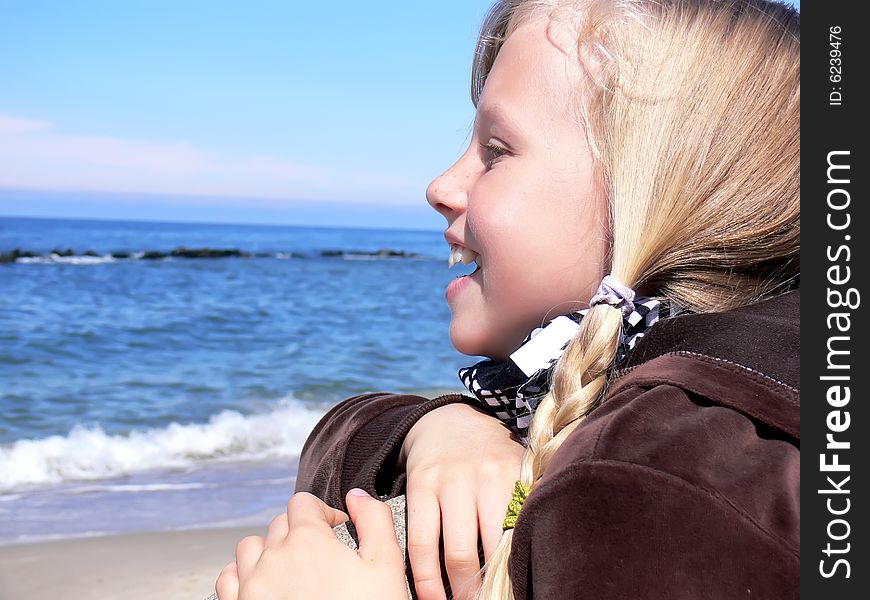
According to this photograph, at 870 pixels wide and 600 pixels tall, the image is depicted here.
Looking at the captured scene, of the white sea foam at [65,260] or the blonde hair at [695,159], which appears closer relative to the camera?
the blonde hair at [695,159]

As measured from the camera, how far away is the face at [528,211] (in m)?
1.41

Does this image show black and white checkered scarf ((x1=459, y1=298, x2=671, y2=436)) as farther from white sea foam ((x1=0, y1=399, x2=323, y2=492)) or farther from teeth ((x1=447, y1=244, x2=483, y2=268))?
white sea foam ((x1=0, y1=399, x2=323, y2=492))

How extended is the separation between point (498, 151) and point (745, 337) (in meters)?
0.61

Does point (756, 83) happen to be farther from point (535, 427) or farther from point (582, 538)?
point (582, 538)

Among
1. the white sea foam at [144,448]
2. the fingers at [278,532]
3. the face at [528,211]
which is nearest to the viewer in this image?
the fingers at [278,532]

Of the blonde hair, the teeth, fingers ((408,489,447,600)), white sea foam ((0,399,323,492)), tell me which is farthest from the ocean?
the blonde hair

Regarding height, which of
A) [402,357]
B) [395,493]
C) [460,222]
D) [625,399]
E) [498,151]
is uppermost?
[498,151]

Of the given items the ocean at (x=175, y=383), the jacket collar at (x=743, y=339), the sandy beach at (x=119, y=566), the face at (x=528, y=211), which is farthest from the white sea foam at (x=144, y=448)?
the jacket collar at (x=743, y=339)

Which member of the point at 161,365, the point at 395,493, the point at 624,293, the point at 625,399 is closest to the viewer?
the point at 625,399

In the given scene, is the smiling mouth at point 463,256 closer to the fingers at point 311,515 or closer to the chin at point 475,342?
the chin at point 475,342

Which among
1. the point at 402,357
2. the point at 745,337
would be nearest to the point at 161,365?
the point at 402,357

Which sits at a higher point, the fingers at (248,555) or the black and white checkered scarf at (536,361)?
the black and white checkered scarf at (536,361)

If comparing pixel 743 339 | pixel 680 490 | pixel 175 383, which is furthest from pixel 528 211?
pixel 175 383

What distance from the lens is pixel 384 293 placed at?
18953 mm
